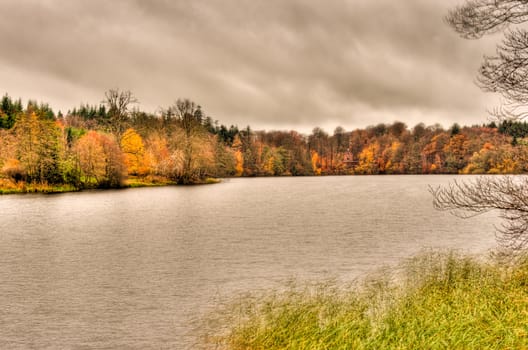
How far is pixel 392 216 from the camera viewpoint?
3039 cm

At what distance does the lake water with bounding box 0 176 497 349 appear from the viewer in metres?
10.3

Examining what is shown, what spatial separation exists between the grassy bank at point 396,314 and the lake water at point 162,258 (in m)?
1.43

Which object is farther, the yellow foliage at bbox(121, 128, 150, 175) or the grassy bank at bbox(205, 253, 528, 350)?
the yellow foliage at bbox(121, 128, 150, 175)

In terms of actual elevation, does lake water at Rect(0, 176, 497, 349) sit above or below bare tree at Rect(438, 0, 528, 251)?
below

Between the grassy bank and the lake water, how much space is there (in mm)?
1429

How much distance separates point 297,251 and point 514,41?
1161 cm

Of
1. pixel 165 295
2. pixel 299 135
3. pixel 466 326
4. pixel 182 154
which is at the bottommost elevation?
pixel 165 295

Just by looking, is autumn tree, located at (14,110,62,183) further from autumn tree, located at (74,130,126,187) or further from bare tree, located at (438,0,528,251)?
bare tree, located at (438,0,528,251)

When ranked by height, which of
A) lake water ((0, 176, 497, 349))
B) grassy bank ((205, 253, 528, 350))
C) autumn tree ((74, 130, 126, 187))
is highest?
autumn tree ((74, 130, 126, 187))

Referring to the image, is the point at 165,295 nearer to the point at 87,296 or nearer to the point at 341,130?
the point at 87,296

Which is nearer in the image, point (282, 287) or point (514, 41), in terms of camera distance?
point (514, 41)

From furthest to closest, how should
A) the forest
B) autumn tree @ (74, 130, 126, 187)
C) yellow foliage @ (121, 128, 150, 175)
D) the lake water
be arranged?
yellow foliage @ (121, 128, 150, 175) < autumn tree @ (74, 130, 126, 187) < the forest < the lake water

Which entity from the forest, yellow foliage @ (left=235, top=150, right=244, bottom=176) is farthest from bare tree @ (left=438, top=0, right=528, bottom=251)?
yellow foliage @ (left=235, top=150, right=244, bottom=176)

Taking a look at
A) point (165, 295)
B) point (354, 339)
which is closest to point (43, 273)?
point (165, 295)
